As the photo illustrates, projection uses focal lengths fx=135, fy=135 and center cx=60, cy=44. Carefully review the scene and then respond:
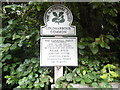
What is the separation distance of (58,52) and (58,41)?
0.09m

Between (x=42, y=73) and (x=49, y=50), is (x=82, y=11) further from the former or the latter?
(x=42, y=73)

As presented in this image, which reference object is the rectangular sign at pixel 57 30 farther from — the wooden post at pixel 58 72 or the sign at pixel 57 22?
the wooden post at pixel 58 72

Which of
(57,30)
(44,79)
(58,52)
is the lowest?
(44,79)

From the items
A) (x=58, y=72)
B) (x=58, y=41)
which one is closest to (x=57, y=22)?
(x=58, y=41)

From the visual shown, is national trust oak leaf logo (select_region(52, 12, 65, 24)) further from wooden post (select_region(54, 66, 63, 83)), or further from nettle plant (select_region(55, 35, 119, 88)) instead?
wooden post (select_region(54, 66, 63, 83))

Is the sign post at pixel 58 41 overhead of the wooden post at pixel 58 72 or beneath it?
overhead

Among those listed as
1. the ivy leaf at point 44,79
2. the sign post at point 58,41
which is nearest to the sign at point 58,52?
the sign post at point 58,41

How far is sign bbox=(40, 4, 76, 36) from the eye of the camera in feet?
3.70

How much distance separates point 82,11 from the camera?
136 cm

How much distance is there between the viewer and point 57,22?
44.5 inches

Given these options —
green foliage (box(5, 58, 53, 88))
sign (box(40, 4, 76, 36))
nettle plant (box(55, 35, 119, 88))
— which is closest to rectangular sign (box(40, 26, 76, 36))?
sign (box(40, 4, 76, 36))

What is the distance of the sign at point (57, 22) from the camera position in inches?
44.4

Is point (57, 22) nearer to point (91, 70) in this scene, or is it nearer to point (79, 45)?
point (79, 45)

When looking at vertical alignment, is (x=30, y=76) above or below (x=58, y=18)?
below
